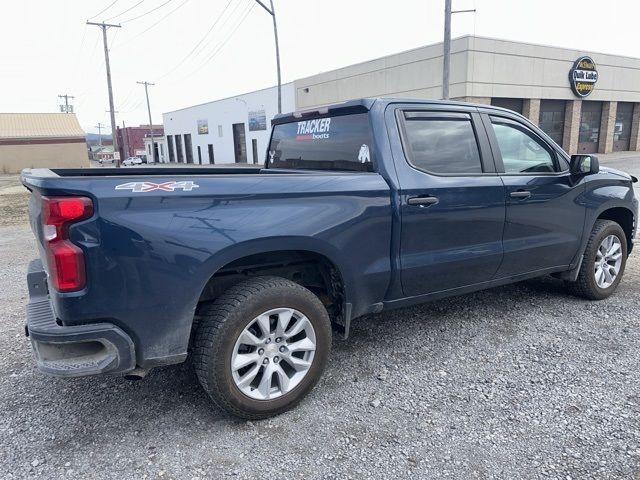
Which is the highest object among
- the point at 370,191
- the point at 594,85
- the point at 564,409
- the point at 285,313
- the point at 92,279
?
the point at 594,85

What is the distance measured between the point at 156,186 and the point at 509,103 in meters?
26.8

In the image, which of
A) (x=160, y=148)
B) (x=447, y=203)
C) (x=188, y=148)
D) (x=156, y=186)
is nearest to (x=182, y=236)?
(x=156, y=186)

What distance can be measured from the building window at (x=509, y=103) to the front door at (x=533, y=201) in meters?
22.5

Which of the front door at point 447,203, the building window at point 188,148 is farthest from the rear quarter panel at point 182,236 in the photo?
the building window at point 188,148

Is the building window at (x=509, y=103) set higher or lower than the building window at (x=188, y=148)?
higher

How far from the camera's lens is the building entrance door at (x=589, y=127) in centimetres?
3089

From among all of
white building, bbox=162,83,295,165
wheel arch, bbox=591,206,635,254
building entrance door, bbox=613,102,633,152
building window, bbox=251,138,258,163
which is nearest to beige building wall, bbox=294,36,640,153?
building entrance door, bbox=613,102,633,152

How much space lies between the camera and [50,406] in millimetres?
3055

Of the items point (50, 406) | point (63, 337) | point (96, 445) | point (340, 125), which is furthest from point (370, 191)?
point (50, 406)

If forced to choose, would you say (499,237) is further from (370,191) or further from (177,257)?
(177,257)

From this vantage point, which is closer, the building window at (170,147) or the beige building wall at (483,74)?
the beige building wall at (483,74)

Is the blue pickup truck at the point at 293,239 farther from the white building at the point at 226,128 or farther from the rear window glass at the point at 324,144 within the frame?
the white building at the point at 226,128

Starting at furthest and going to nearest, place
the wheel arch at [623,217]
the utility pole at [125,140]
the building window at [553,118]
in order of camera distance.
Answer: the utility pole at [125,140]
the building window at [553,118]
the wheel arch at [623,217]

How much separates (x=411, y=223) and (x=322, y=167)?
924 mm
